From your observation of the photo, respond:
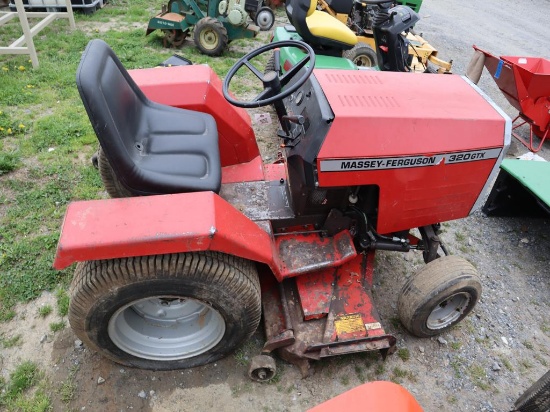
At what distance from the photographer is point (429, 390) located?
2.12 meters

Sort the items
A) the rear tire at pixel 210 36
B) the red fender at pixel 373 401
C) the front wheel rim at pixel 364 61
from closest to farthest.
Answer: the red fender at pixel 373 401 → the front wheel rim at pixel 364 61 → the rear tire at pixel 210 36

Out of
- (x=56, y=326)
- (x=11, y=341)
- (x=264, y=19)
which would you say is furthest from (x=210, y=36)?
(x=11, y=341)

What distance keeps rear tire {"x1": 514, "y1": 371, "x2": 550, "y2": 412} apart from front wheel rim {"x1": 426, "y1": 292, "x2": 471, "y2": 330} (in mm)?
483

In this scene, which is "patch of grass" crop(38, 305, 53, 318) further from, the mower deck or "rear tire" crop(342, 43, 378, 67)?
"rear tire" crop(342, 43, 378, 67)

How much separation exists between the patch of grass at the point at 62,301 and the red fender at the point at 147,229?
800mm

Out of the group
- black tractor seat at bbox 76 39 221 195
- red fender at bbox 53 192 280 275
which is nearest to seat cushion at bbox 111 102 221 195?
black tractor seat at bbox 76 39 221 195

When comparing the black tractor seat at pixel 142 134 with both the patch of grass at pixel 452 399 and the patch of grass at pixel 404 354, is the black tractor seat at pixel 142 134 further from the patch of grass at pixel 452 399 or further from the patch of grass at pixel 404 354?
the patch of grass at pixel 452 399

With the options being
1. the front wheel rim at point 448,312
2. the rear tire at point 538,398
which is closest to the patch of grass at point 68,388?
the front wheel rim at point 448,312

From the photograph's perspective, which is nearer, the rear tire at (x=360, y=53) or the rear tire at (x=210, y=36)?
the rear tire at (x=360, y=53)

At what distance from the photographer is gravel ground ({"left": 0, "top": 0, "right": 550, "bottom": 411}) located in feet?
6.56

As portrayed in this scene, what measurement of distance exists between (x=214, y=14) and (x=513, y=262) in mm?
4511

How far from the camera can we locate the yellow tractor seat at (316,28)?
389 centimetres

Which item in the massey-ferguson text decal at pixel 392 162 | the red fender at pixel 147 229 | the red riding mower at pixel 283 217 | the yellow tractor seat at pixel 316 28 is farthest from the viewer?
the yellow tractor seat at pixel 316 28

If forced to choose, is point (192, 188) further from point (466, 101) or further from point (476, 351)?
point (476, 351)
